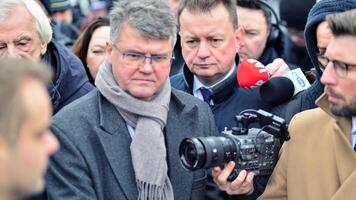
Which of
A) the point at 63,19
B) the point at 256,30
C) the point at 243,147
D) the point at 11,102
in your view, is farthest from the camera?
the point at 63,19

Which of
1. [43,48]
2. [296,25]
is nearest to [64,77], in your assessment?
[43,48]

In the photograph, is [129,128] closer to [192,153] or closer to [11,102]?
[192,153]

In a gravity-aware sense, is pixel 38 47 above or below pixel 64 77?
above

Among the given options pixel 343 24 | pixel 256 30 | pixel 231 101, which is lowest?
pixel 256 30

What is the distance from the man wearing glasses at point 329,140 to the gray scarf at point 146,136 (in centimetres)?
52

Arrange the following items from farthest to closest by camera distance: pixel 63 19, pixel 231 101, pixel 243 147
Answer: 1. pixel 63 19
2. pixel 231 101
3. pixel 243 147

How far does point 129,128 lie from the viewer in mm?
3867

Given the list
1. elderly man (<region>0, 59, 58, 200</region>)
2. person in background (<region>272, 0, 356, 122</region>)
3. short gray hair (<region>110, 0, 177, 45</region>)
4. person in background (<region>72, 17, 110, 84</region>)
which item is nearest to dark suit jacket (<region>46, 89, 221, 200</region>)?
short gray hair (<region>110, 0, 177, 45</region>)

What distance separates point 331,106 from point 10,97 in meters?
1.78

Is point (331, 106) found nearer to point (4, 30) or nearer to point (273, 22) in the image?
point (4, 30)

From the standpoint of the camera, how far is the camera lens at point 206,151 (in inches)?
139

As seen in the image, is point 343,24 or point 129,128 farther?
point 129,128

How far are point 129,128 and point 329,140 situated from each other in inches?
35.7

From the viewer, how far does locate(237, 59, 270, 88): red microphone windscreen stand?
4.26m
